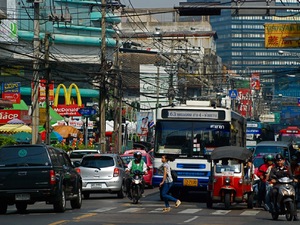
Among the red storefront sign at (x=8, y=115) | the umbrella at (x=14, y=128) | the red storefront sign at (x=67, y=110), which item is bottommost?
the umbrella at (x=14, y=128)

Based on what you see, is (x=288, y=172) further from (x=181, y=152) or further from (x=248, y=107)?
(x=248, y=107)

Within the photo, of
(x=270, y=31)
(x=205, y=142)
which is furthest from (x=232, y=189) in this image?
(x=270, y=31)

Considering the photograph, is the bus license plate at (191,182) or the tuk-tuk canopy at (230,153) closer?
the tuk-tuk canopy at (230,153)

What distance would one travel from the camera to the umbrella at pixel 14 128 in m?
52.1

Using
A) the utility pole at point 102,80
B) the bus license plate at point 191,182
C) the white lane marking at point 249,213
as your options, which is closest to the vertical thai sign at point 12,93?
the utility pole at point 102,80

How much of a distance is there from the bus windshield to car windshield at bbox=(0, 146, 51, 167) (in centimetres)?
796

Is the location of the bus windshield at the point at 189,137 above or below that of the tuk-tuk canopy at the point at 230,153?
above

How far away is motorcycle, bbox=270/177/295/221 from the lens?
2375cm

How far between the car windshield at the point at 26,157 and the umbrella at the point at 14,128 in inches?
1082

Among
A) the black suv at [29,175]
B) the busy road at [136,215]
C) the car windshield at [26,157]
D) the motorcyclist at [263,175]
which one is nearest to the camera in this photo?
the busy road at [136,215]

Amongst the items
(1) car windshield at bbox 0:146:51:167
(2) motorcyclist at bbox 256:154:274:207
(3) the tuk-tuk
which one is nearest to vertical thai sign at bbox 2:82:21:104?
(3) the tuk-tuk

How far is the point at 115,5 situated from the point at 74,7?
46.4 m

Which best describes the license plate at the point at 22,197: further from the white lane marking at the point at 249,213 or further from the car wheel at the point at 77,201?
the white lane marking at the point at 249,213

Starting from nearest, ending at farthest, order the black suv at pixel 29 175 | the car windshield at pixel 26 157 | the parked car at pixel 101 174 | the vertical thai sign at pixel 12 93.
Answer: the black suv at pixel 29 175, the car windshield at pixel 26 157, the parked car at pixel 101 174, the vertical thai sign at pixel 12 93
